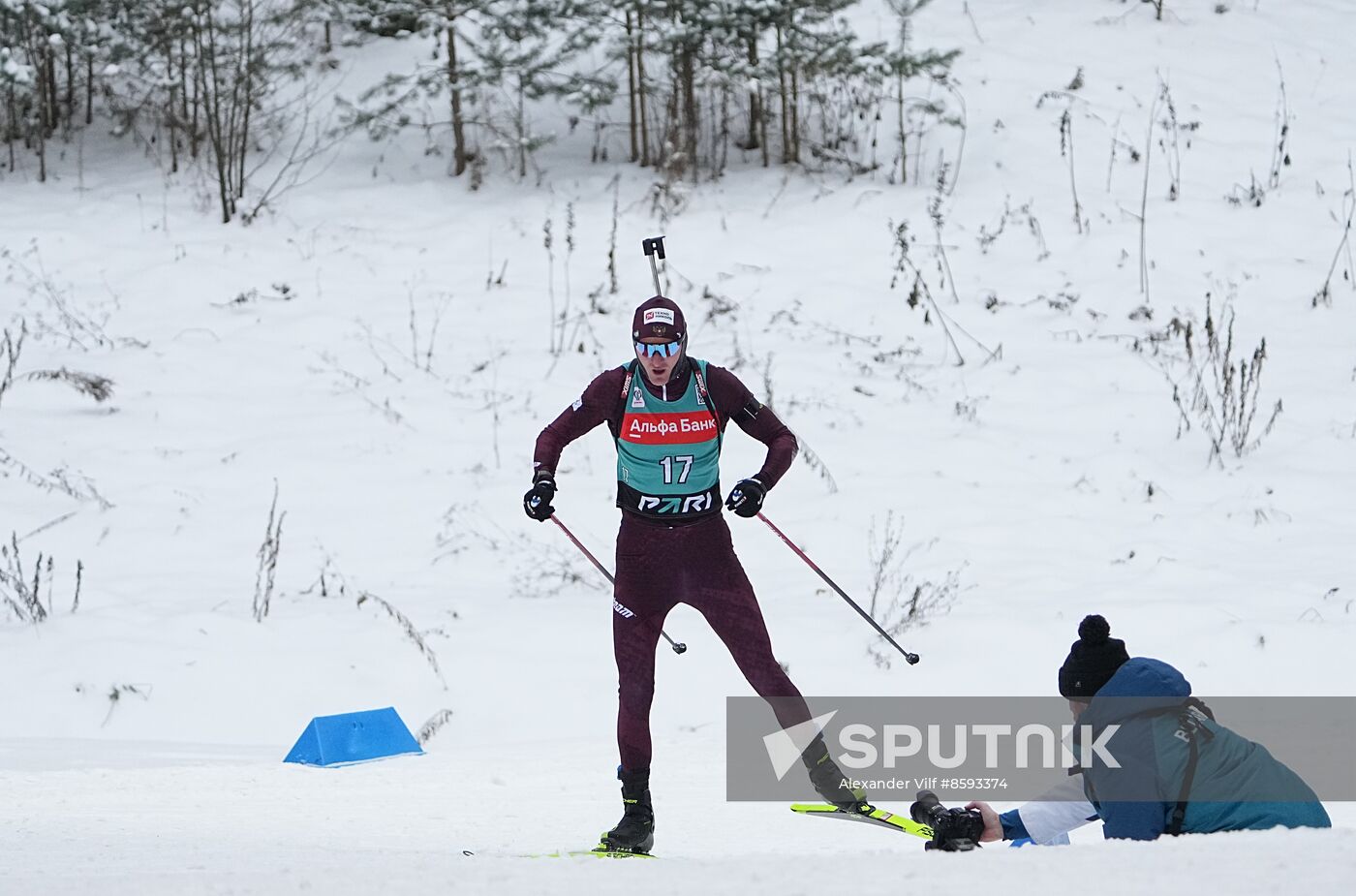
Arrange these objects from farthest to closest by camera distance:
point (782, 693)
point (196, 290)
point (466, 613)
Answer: point (196, 290) → point (466, 613) → point (782, 693)

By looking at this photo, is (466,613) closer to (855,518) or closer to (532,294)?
(855,518)

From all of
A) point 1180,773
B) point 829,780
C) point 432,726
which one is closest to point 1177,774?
point 1180,773

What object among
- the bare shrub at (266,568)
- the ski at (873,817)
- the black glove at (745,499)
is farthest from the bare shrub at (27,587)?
the ski at (873,817)

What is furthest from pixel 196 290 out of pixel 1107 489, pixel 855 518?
pixel 1107 489

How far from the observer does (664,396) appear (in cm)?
470

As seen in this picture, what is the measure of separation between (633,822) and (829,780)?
73 centimetres

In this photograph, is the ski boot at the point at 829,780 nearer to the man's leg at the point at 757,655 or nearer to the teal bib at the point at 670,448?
the man's leg at the point at 757,655

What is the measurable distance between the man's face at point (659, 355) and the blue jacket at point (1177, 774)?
2.03 metres

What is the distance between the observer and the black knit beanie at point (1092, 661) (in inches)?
131

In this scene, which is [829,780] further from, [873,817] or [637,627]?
[637,627]

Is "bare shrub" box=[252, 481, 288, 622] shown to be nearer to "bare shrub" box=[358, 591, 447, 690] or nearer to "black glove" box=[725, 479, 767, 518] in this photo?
"bare shrub" box=[358, 591, 447, 690]

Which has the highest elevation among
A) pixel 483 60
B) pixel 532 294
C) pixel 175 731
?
pixel 483 60

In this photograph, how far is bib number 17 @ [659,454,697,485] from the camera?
15.4 ft

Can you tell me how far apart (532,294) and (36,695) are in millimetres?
5839
